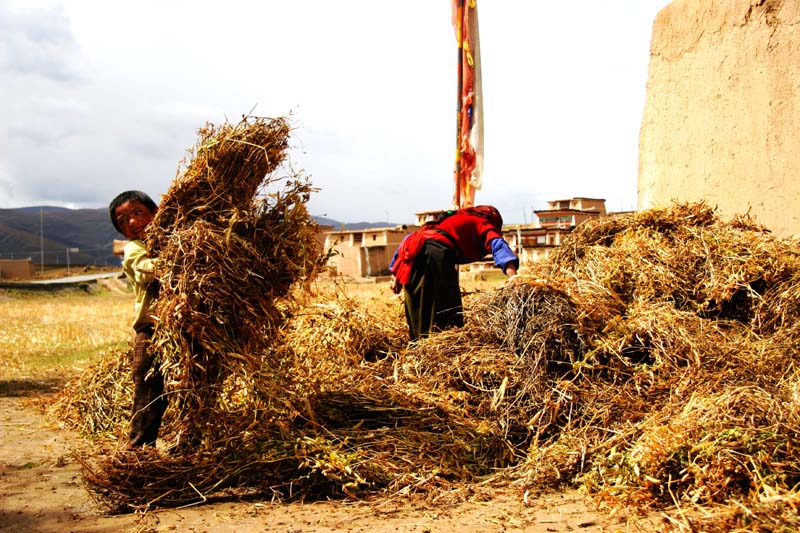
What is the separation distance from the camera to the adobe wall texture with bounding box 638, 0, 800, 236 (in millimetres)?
5816

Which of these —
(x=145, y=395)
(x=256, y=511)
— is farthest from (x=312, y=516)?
(x=145, y=395)

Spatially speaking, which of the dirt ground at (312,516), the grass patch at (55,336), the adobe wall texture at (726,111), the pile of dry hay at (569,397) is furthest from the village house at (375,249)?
the dirt ground at (312,516)

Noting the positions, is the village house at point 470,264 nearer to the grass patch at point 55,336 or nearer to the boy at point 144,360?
the grass patch at point 55,336

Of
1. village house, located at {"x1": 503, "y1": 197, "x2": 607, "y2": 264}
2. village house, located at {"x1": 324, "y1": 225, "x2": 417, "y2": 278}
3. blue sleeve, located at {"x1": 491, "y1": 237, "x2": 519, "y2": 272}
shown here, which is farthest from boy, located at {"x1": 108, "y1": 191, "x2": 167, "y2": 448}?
village house, located at {"x1": 324, "y1": 225, "x2": 417, "y2": 278}

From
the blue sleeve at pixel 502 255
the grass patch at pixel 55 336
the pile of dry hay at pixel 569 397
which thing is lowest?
the grass patch at pixel 55 336

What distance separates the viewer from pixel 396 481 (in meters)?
3.29

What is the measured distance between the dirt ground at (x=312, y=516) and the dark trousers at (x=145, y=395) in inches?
15.1

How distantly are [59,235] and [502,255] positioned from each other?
94.0 metres

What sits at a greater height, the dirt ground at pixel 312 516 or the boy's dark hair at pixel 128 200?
the boy's dark hair at pixel 128 200

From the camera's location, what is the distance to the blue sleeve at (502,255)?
4.70 m

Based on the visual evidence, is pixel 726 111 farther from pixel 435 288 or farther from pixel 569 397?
pixel 569 397

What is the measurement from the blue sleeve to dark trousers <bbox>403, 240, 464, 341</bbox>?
0.39 meters

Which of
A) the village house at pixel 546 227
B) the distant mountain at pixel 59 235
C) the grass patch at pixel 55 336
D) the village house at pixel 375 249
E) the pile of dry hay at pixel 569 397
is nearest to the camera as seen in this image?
the pile of dry hay at pixel 569 397

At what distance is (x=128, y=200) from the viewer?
3738 mm
